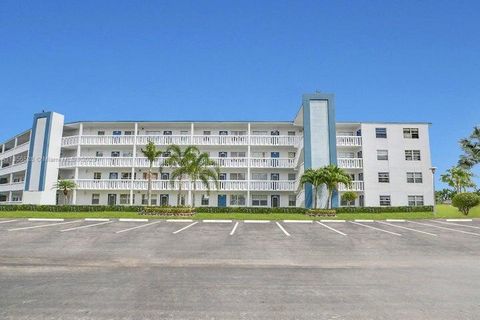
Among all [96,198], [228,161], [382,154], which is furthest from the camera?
[96,198]

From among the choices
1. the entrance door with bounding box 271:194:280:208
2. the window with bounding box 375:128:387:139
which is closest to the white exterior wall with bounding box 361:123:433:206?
the window with bounding box 375:128:387:139

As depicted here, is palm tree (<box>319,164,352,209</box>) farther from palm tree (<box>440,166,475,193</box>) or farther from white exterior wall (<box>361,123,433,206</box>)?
palm tree (<box>440,166,475,193</box>)

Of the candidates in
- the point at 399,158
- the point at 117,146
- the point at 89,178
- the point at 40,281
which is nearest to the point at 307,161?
the point at 399,158

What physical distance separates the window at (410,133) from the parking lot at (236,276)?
28136 mm

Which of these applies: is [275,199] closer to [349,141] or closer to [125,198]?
[349,141]

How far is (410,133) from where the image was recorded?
41.7 m

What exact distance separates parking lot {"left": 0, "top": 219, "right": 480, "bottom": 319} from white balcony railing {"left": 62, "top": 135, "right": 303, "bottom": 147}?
26.6 metres

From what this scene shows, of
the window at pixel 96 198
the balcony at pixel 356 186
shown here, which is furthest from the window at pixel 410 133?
the window at pixel 96 198

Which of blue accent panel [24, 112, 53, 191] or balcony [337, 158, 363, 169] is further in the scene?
blue accent panel [24, 112, 53, 191]

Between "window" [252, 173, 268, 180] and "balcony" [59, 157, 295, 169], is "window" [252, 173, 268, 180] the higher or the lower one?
the lower one

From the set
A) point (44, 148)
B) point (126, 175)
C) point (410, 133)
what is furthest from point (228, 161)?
point (44, 148)

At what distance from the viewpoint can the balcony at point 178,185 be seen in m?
40.5

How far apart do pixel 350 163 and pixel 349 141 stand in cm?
264

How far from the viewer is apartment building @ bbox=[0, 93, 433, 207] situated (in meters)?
40.6
